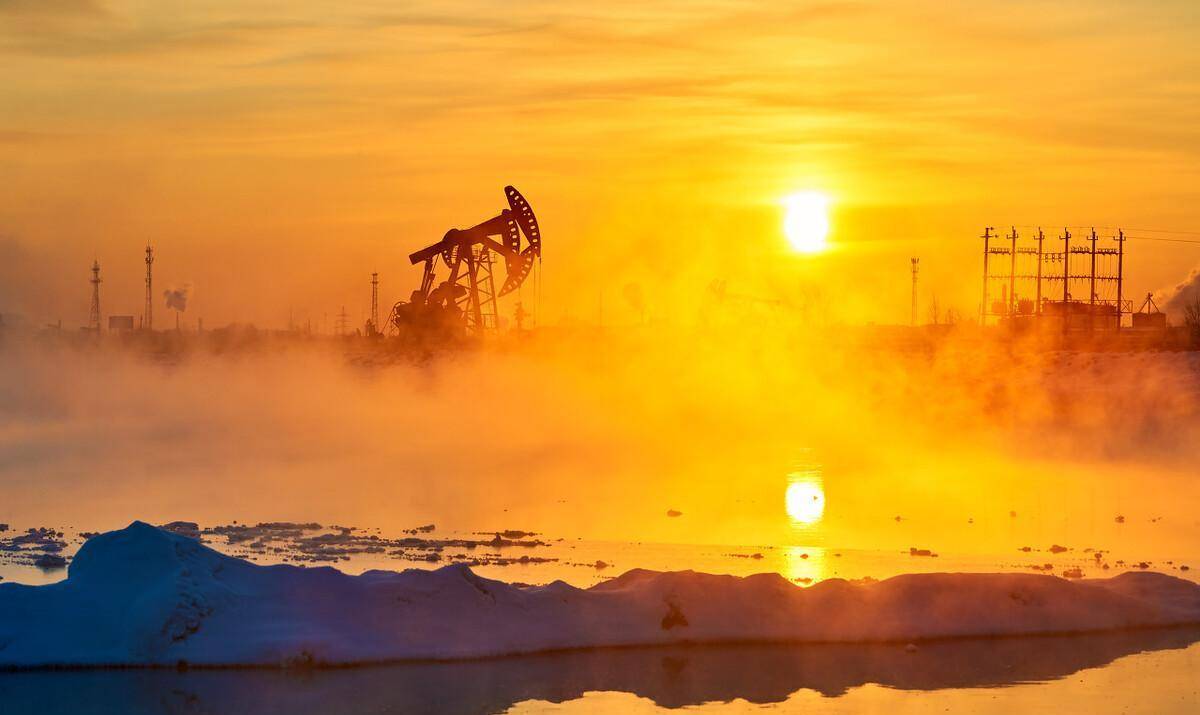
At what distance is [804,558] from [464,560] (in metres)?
5.45

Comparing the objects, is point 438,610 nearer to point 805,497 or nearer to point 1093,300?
point 805,497

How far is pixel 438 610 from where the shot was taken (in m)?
20.7

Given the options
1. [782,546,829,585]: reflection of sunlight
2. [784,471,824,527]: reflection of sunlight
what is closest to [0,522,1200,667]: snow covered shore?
[782,546,829,585]: reflection of sunlight

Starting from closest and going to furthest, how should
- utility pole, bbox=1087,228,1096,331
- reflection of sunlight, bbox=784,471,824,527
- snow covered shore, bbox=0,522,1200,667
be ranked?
1. snow covered shore, bbox=0,522,1200,667
2. reflection of sunlight, bbox=784,471,824,527
3. utility pole, bbox=1087,228,1096,331

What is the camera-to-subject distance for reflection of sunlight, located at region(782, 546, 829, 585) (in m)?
25.0

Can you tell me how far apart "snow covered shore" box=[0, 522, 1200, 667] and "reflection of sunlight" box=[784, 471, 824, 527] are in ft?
33.4

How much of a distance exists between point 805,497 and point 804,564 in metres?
11.1

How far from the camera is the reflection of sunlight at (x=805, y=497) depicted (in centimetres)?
3366

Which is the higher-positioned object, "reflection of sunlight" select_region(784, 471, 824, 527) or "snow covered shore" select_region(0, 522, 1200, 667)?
"snow covered shore" select_region(0, 522, 1200, 667)

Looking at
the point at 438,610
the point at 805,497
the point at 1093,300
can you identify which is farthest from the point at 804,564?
the point at 1093,300

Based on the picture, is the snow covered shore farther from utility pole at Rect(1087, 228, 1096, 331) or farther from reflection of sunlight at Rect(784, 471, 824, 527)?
utility pole at Rect(1087, 228, 1096, 331)

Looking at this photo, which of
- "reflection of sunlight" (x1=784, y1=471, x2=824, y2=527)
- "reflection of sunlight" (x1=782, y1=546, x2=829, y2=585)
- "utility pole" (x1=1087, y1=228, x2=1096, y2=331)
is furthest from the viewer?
"utility pole" (x1=1087, y1=228, x2=1096, y2=331)

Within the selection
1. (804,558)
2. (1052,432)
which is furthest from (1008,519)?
(1052,432)

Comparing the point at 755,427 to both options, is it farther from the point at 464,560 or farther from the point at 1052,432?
the point at 464,560
